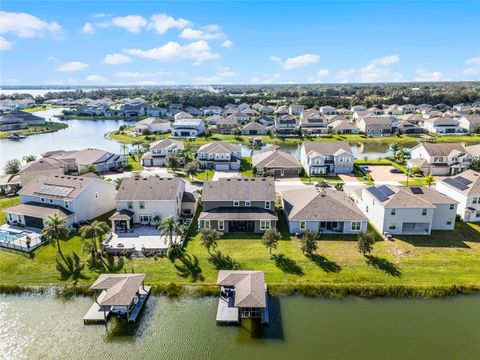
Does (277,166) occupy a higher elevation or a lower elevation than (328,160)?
lower

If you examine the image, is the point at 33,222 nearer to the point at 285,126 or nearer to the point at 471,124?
the point at 285,126

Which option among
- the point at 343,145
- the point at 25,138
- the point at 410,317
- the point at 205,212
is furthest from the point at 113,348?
the point at 25,138

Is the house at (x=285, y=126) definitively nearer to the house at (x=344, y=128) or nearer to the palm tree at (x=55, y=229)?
the house at (x=344, y=128)

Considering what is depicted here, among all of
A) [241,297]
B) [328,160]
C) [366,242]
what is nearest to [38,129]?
[328,160]

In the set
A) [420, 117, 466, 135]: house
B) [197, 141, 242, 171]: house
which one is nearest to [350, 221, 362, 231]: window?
[197, 141, 242, 171]: house

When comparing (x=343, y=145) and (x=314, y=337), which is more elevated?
(x=343, y=145)

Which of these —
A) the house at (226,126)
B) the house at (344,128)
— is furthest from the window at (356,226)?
the house at (226,126)

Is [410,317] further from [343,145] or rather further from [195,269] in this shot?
[343,145]
